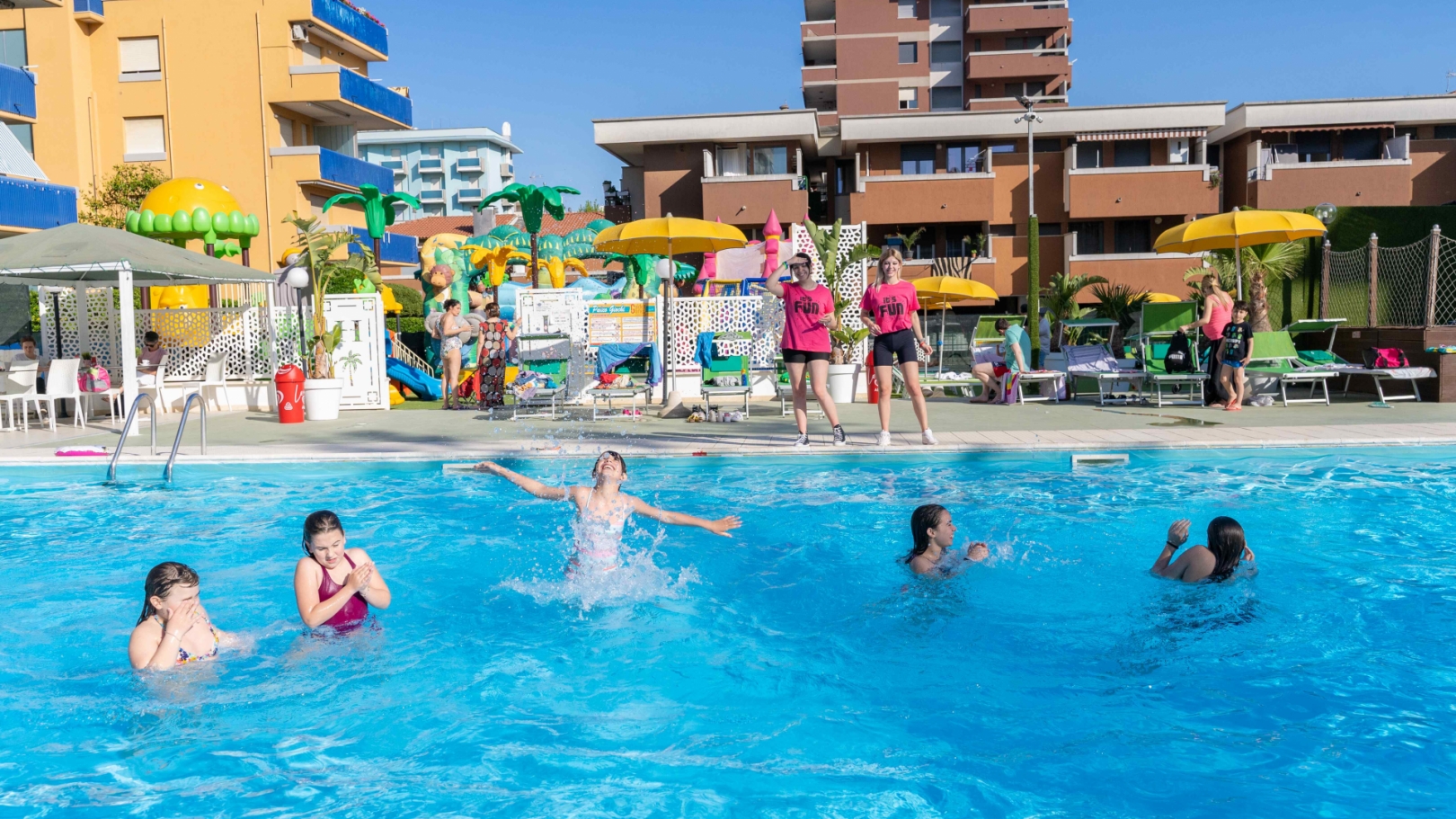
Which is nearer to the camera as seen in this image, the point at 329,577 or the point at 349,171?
the point at 329,577

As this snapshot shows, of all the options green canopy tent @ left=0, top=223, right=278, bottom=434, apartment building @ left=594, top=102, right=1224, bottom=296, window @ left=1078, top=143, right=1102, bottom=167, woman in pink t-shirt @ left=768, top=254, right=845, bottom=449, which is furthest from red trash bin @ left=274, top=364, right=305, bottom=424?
window @ left=1078, top=143, right=1102, bottom=167

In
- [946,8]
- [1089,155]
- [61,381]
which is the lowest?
[61,381]

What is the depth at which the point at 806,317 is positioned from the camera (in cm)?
988

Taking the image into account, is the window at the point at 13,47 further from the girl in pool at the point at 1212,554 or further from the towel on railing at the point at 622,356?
the girl in pool at the point at 1212,554

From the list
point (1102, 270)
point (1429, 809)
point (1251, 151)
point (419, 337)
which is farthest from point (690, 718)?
point (1251, 151)

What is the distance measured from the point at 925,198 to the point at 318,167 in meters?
19.1

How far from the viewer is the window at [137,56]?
31625 mm

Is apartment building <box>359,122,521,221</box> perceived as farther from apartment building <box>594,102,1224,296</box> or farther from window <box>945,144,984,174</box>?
window <box>945,144,984,174</box>

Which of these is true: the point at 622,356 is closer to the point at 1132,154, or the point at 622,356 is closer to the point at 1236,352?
the point at 1236,352

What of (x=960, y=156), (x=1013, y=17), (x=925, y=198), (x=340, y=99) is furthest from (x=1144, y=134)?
(x=340, y=99)

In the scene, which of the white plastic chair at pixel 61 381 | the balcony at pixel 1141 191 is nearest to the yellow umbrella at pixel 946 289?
the white plastic chair at pixel 61 381

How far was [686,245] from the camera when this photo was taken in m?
14.4

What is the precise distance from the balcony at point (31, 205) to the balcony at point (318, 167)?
26.2 feet

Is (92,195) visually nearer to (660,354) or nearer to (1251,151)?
(660,354)
